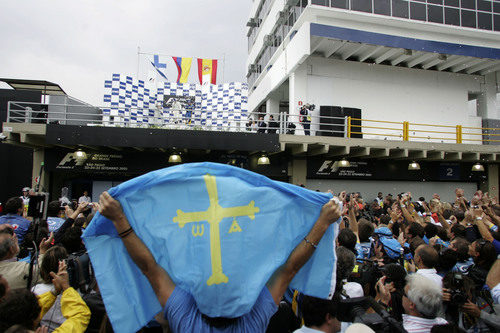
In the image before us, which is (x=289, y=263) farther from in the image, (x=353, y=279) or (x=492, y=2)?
(x=492, y=2)

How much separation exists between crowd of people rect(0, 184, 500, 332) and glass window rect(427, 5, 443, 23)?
1431cm

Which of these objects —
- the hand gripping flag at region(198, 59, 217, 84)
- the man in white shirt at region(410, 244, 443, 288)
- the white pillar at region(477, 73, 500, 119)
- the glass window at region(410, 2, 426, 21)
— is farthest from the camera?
the hand gripping flag at region(198, 59, 217, 84)

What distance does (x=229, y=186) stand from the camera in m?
1.92

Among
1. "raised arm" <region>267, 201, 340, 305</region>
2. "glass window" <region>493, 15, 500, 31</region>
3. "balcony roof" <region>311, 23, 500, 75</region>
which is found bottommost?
"raised arm" <region>267, 201, 340, 305</region>

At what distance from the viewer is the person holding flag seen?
173cm

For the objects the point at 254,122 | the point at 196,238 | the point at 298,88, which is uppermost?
the point at 298,88

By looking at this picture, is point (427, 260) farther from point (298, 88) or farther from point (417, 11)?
point (417, 11)

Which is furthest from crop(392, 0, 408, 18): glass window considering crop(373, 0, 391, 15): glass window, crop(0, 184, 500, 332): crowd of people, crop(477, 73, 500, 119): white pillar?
crop(0, 184, 500, 332): crowd of people

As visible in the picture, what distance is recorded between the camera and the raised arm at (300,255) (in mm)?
1979

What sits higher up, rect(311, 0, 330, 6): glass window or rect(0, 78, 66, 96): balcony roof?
rect(311, 0, 330, 6): glass window

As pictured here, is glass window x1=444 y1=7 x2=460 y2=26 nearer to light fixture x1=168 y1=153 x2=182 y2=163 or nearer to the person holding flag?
light fixture x1=168 y1=153 x2=182 y2=163

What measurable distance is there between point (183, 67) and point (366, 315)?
18.0m

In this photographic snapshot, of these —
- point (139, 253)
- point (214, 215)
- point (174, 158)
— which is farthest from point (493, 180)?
point (139, 253)

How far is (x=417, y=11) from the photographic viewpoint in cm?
1491
